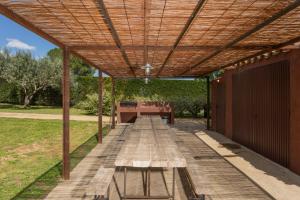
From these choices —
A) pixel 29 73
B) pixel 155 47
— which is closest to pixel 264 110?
pixel 155 47

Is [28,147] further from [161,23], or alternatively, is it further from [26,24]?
[161,23]

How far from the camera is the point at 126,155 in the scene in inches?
194

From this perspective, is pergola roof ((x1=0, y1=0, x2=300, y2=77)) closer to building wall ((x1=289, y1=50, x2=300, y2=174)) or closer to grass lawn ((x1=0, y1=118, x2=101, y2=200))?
building wall ((x1=289, y1=50, x2=300, y2=174))

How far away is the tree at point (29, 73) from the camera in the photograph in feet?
90.2

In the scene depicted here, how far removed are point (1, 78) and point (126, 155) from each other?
26.7 m

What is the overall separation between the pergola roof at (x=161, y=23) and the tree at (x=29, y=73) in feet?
71.6

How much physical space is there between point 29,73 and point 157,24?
2427cm

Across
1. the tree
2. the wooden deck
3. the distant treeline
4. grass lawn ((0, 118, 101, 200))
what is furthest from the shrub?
the wooden deck

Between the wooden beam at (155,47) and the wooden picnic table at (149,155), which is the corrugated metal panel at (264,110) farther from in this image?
the wooden picnic table at (149,155)

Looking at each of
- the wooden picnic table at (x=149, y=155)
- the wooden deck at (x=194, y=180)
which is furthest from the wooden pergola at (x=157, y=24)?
the wooden picnic table at (x=149, y=155)

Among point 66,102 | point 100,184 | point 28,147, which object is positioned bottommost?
point 28,147

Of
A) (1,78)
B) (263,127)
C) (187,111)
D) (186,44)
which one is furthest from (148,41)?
(1,78)

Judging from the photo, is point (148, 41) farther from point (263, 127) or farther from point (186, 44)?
point (263, 127)

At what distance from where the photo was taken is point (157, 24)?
5.44 m
